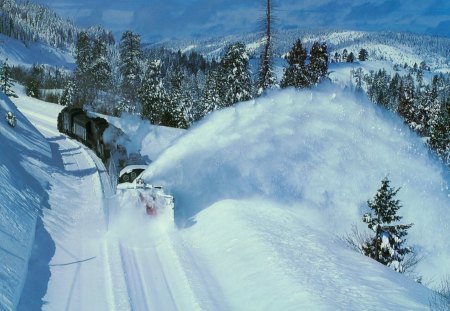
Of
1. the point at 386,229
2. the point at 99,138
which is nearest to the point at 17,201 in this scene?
the point at 99,138

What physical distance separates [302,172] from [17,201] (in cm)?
934

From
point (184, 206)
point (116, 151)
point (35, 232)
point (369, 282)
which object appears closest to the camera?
point (369, 282)

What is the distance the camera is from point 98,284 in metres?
9.99

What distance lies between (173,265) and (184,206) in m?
4.59

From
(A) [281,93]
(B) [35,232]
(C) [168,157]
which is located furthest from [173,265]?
(A) [281,93]

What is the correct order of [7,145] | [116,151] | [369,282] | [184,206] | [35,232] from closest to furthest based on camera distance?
[369,282] → [35,232] → [184,206] → [7,145] → [116,151]

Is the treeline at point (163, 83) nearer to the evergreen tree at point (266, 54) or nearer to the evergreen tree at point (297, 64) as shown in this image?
the evergreen tree at point (297, 64)

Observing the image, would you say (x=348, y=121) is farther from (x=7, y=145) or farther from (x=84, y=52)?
(x=84, y=52)

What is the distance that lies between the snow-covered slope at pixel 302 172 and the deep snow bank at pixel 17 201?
13.1 ft

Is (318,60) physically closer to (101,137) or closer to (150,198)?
(101,137)

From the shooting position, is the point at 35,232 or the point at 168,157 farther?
the point at 168,157

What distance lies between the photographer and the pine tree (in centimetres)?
1533

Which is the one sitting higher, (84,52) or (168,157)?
(84,52)

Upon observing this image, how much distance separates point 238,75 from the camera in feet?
140
